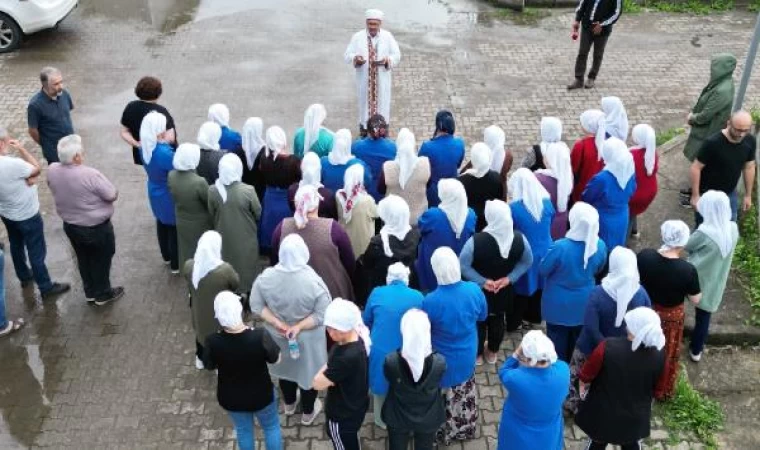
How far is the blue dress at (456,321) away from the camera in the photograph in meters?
4.63

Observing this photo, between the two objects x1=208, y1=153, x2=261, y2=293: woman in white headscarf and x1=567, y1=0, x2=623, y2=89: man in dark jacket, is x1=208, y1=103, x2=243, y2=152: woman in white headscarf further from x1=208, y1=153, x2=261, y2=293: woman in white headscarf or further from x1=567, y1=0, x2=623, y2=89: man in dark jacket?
x1=567, y1=0, x2=623, y2=89: man in dark jacket

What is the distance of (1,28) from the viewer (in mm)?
11727

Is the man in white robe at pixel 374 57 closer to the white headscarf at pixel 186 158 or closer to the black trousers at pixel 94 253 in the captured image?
the white headscarf at pixel 186 158

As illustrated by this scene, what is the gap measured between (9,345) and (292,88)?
5.96m

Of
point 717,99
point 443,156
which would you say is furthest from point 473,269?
point 717,99

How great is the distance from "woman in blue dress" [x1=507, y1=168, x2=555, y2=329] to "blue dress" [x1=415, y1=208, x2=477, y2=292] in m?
0.37

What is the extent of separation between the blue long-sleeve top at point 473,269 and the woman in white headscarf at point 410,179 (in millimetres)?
882

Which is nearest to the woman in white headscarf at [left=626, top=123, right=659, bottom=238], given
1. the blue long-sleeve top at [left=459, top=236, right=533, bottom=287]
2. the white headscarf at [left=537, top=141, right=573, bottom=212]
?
the white headscarf at [left=537, top=141, right=573, bottom=212]

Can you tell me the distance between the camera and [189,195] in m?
6.10

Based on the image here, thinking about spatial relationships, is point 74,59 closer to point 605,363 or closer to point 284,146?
point 284,146

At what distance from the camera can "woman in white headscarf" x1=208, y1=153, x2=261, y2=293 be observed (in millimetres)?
5871

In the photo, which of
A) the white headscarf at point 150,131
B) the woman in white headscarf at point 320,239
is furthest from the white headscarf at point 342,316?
the white headscarf at point 150,131

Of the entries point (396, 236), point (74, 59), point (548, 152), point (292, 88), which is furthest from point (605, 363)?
point (74, 59)

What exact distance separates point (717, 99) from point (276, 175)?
4.62 m
